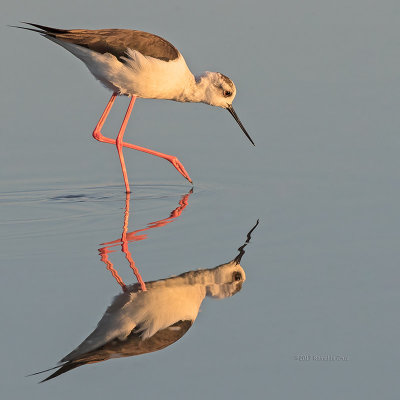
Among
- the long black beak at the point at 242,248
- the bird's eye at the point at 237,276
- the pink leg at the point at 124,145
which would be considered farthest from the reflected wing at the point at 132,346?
the pink leg at the point at 124,145

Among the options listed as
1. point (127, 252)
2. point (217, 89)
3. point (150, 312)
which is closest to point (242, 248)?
point (127, 252)

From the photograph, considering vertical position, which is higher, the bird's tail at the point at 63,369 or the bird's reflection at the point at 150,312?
the bird's reflection at the point at 150,312

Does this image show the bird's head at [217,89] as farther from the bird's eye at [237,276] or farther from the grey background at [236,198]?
the bird's eye at [237,276]

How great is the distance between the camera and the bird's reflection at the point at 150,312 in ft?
16.0

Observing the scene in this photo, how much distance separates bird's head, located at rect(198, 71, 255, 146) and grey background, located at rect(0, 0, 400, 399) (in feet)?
1.13

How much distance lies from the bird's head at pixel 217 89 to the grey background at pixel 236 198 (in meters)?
0.34

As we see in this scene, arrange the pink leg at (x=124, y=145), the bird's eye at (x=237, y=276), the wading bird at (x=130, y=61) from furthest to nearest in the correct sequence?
1. the pink leg at (x=124, y=145)
2. the wading bird at (x=130, y=61)
3. the bird's eye at (x=237, y=276)

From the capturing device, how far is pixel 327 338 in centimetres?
498

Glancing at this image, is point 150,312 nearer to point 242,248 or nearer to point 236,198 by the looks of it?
point 242,248

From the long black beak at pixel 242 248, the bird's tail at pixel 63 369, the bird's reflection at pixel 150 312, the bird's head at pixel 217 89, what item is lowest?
the bird's tail at pixel 63 369

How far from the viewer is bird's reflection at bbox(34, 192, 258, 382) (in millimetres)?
4867

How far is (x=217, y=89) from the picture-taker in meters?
8.90

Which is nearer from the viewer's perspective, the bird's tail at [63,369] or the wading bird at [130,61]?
the bird's tail at [63,369]

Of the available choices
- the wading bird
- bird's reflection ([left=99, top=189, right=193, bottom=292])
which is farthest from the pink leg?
bird's reflection ([left=99, top=189, right=193, bottom=292])
